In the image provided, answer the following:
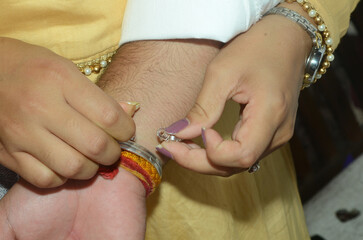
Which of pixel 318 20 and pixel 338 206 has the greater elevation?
pixel 318 20

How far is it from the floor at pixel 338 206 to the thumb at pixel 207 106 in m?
1.09

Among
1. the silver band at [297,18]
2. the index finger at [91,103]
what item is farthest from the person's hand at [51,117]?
the silver band at [297,18]

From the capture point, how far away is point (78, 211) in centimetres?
62

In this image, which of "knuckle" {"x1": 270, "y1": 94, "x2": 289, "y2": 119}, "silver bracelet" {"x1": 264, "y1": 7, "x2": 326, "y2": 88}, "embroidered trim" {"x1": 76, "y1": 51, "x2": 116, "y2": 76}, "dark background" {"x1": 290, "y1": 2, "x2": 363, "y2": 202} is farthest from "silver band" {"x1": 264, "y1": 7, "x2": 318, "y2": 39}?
"dark background" {"x1": 290, "y1": 2, "x2": 363, "y2": 202}

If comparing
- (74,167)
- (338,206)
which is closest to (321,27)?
(74,167)

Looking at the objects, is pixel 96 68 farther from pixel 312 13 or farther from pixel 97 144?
pixel 312 13

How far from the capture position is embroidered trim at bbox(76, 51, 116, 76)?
67cm

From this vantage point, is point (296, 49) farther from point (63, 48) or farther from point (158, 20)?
point (63, 48)

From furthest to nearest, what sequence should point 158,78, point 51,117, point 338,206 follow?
1. point 338,206
2. point 158,78
3. point 51,117

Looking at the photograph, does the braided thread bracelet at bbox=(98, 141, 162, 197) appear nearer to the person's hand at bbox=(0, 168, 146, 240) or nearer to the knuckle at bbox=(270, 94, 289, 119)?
the person's hand at bbox=(0, 168, 146, 240)

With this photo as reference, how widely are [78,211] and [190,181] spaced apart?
174 millimetres

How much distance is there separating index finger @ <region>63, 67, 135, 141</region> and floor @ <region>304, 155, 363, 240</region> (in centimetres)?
116

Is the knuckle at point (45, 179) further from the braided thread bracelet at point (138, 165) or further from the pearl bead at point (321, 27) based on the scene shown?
the pearl bead at point (321, 27)

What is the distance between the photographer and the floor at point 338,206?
1552 mm
